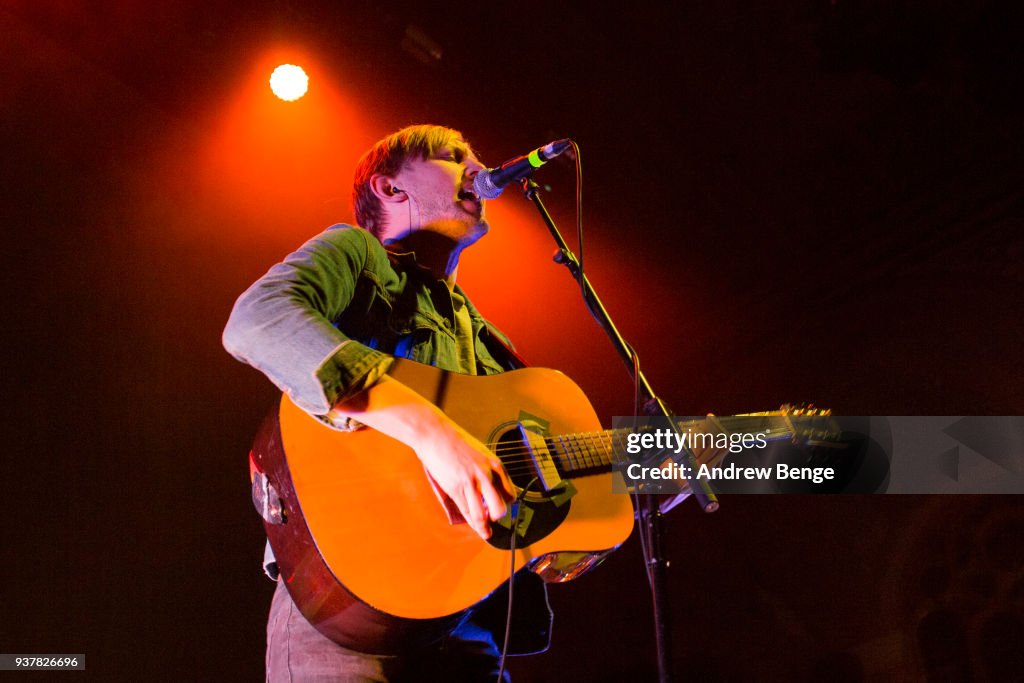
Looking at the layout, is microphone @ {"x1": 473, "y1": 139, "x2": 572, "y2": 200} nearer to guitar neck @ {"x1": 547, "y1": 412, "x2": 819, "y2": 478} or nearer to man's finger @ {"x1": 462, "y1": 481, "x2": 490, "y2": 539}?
guitar neck @ {"x1": 547, "y1": 412, "x2": 819, "y2": 478}

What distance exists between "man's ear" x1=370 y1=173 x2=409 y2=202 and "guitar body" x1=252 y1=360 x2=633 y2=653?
1.03 metres

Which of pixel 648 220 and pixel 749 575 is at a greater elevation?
pixel 648 220

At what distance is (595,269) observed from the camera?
4082mm

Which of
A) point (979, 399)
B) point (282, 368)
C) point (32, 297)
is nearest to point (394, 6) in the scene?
point (32, 297)

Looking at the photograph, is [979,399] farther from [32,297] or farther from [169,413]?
[32,297]

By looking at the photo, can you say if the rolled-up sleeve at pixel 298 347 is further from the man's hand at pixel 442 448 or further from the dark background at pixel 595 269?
the dark background at pixel 595 269

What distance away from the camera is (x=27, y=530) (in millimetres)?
2350

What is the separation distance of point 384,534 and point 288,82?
2903 mm

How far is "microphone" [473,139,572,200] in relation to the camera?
6.94 ft

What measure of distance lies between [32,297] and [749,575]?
3.57m

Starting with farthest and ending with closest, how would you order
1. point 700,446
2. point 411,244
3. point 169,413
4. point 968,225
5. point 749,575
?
point 968,225
point 749,575
point 169,413
point 411,244
point 700,446

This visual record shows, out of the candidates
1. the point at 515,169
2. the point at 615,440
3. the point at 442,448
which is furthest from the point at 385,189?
the point at 442,448

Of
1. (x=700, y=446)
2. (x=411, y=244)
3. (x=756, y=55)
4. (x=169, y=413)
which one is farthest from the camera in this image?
(x=756, y=55)

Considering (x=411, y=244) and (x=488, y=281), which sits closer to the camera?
(x=411, y=244)
